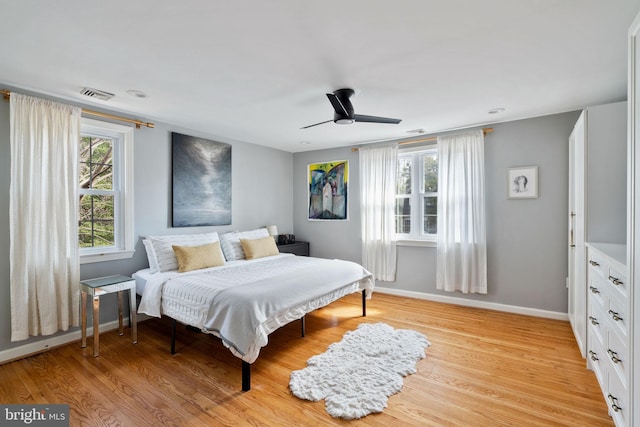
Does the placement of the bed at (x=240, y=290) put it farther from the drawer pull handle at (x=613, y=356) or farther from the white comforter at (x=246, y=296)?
the drawer pull handle at (x=613, y=356)

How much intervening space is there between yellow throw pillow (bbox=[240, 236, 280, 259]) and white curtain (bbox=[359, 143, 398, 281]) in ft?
5.13

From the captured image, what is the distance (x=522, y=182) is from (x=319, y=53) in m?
3.10

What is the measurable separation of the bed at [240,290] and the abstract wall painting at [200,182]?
18.7 inches

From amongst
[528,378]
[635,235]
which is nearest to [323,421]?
[528,378]

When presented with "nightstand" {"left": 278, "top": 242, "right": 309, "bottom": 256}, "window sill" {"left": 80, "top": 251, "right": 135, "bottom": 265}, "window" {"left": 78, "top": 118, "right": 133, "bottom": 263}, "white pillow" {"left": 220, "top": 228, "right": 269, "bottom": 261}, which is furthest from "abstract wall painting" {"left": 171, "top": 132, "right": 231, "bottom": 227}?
"nightstand" {"left": 278, "top": 242, "right": 309, "bottom": 256}

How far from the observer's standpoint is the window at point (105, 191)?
10.9 ft

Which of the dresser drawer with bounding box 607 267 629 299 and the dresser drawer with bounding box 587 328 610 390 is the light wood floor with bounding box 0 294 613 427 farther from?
the dresser drawer with bounding box 607 267 629 299

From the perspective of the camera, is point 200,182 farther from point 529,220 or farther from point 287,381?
point 529,220

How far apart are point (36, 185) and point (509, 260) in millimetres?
5202

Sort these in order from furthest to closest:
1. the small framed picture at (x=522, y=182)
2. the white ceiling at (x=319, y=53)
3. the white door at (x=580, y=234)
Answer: the small framed picture at (x=522, y=182) < the white door at (x=580, y=234) < the white ceiling at (x=319, y=53)

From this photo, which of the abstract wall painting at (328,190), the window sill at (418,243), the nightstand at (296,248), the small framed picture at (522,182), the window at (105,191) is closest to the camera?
A: the window at (105,191)

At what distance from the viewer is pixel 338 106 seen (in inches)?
108

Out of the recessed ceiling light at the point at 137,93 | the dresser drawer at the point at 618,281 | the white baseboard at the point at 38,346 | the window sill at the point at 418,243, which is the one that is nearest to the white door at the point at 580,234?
the dresser drawer at the point at 618,281

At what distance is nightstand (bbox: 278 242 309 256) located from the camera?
5137mm
